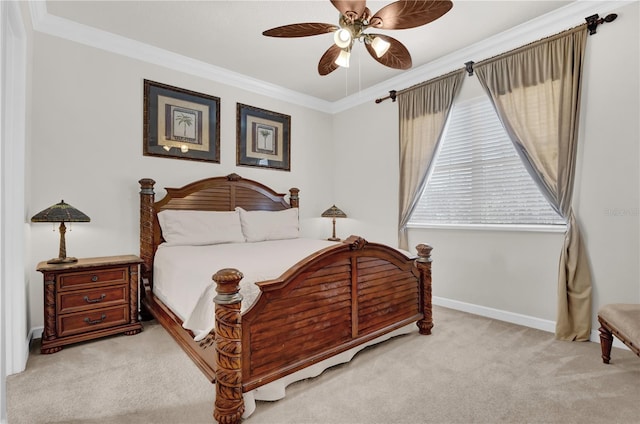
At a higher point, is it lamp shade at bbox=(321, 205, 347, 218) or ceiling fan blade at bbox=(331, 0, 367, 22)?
ceiling fan blade at bbox=(331, 0, 367, 22)

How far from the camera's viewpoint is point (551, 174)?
271 cm

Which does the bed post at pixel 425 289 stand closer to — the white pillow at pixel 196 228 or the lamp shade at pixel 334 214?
the lamp shade at pixel 334 214

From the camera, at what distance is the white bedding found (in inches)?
71.9

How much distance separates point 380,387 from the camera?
1894mm

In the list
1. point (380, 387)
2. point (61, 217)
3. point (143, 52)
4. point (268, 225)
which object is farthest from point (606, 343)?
point (143, 52)

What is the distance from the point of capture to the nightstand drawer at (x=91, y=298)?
2436mm

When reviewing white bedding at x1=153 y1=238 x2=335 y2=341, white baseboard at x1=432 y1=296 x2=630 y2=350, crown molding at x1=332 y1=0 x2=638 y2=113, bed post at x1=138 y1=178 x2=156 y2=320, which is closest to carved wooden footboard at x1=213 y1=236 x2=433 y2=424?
white bedding at x1=153 y1=238 x2=335 y2=341

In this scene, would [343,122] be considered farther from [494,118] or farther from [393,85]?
[494,118]

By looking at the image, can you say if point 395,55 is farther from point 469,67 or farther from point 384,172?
point 384,172

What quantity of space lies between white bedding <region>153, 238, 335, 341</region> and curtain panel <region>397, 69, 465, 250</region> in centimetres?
146

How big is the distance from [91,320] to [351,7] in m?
2.98

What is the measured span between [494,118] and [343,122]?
2174 millimetres

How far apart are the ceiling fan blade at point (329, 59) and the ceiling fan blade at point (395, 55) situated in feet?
0.82

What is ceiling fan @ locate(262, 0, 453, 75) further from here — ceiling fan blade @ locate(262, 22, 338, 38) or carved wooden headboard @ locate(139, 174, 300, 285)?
carved wooden headboard @ locate(139, 174, 300, 285)
